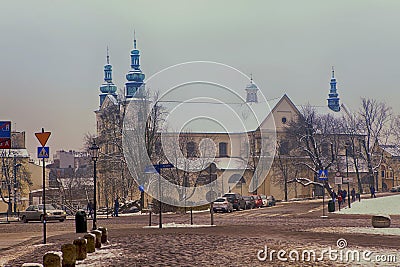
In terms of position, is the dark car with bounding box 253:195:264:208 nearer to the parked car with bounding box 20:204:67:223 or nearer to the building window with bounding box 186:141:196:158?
the building window with bounding box 186:141:196:158

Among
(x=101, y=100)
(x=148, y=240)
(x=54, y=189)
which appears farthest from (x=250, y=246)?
(x=101, y=100)

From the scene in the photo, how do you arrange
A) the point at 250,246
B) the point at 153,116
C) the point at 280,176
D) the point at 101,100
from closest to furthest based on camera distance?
1. the point at 250,246
2. the point at 153,116
3. the point at 280,176
4. the point at 101,100

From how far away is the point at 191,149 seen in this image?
93.8 m

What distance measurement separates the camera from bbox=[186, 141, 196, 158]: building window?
297 feet

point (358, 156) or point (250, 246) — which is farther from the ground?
point (358, 156)

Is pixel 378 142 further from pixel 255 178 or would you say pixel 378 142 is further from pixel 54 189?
pixel 54 189

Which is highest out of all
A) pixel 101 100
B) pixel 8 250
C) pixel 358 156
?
pixel 101 100

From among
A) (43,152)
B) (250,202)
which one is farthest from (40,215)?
(43,152)

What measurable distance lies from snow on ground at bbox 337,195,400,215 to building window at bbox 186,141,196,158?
107 ft

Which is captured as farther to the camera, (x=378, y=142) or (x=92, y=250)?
(x=378, y=142)

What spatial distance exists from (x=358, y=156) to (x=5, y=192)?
161 ft

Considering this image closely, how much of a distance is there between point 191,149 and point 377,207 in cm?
3943

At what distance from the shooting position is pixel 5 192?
10369 cm

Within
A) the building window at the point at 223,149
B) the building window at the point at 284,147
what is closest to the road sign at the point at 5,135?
the building window at the point at 284,147
